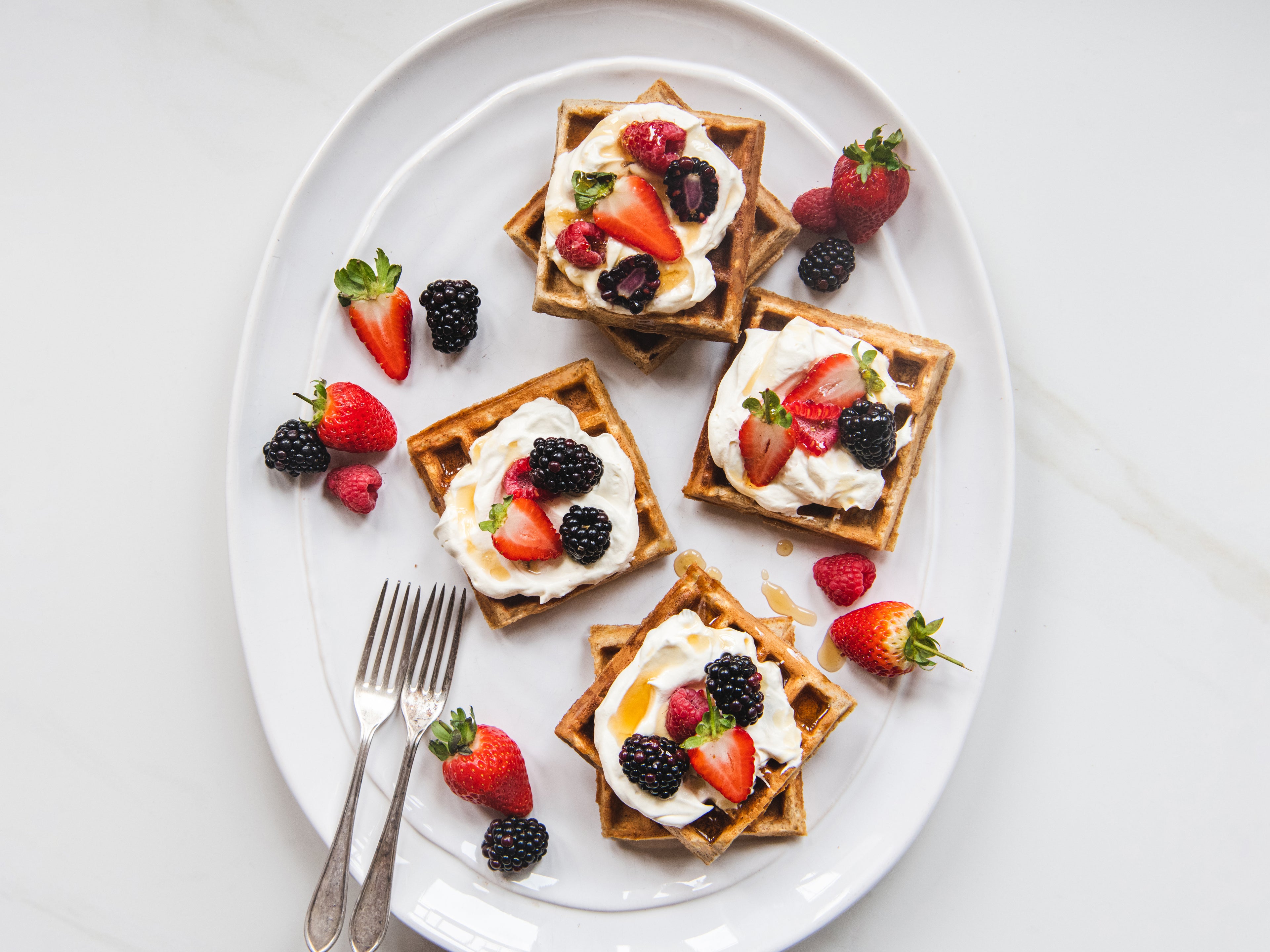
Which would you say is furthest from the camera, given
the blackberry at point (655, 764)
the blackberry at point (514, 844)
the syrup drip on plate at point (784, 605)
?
the syrup drip on plate at point (784, 605)

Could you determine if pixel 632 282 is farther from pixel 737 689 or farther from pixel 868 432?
pixel 737 689

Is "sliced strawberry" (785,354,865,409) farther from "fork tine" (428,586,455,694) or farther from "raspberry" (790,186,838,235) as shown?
"fork tine" (428,586,455,694)

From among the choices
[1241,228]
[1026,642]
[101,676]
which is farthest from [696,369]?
[101,676]

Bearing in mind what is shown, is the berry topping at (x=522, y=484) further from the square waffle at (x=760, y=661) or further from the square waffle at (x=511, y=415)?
the square waffle at (x=760, y=661)

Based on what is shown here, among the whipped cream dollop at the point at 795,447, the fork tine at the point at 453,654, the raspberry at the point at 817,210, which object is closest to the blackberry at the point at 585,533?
the whipped cream dollop at the point at 795,447

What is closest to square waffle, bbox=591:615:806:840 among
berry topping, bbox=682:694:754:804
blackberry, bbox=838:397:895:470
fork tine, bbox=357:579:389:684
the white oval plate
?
the white oval plate

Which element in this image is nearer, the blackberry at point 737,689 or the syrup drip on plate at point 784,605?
the blackberry at point 737,689

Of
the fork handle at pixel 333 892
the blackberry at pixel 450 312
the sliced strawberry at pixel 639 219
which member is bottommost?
the fork handle at pixel 333 892
